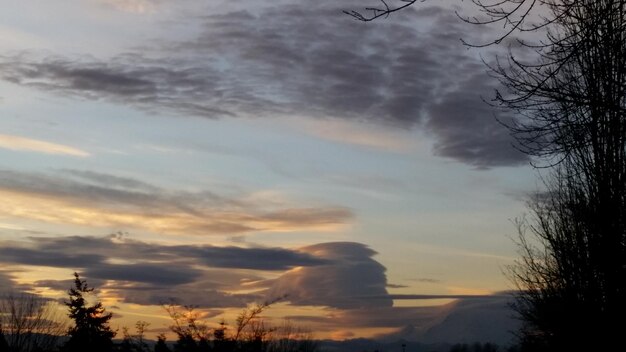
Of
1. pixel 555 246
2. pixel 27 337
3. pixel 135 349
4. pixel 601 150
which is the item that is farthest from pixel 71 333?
pixel 27 337

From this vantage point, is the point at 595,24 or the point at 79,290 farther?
the point at 79,290

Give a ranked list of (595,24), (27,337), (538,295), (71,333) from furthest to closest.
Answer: (27,337) < (538,295) < (71,333) < (595,24)

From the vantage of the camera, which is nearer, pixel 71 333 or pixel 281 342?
pixel 71 333

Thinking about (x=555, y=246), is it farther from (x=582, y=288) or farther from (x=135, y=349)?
(x=135, y=349)

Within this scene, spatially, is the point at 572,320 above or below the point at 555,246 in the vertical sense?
below

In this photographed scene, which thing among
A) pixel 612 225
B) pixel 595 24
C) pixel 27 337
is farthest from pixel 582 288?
pixel 27 337

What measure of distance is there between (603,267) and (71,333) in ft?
54.4

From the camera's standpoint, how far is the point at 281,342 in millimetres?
48281

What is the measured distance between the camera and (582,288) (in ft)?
77.9

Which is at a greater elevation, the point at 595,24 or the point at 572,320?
the point at 595,24

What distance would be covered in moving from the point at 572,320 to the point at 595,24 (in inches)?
661

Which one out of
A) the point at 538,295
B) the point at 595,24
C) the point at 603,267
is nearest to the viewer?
the point at 595,24

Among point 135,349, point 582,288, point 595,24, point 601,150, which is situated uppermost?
point 601,150

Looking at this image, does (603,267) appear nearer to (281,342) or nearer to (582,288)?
(582,288)
